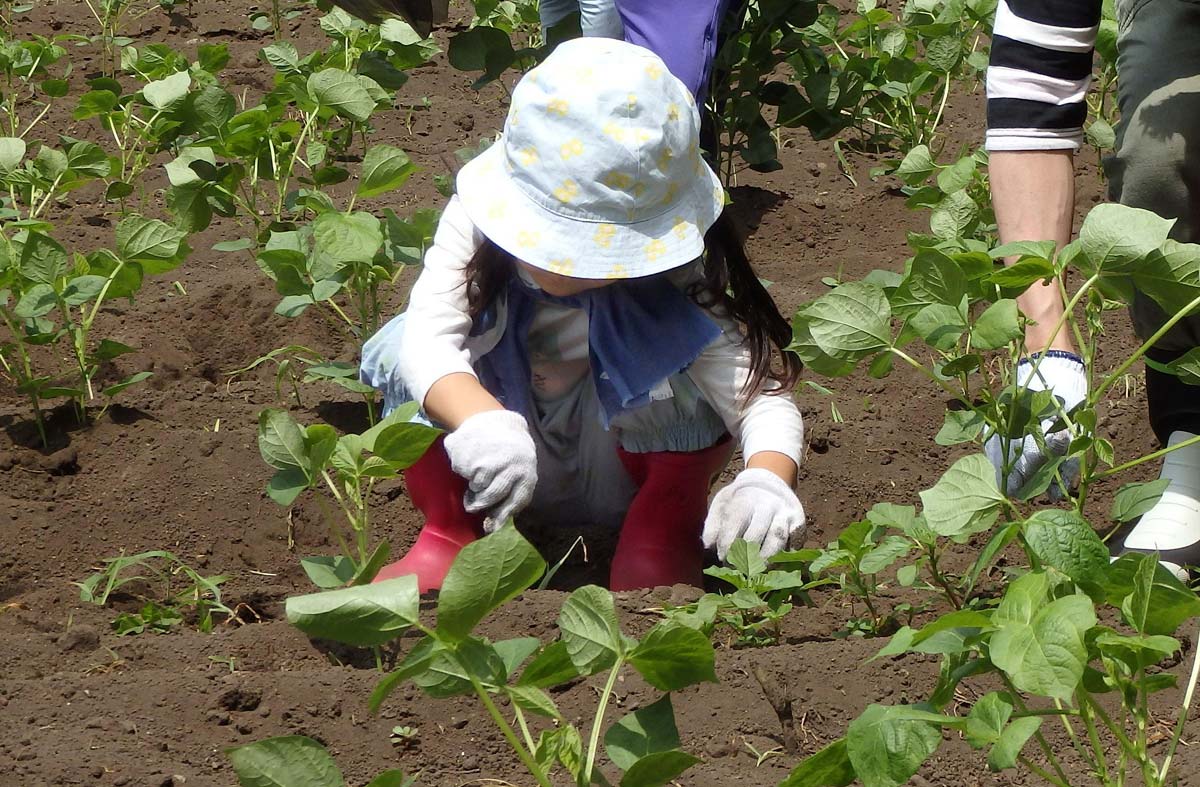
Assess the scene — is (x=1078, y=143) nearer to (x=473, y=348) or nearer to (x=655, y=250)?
(x=655, y=250)

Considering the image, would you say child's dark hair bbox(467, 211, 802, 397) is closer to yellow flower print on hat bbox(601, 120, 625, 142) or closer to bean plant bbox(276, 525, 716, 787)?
yellow flower print on hat bbox(601, 120, 625, 142)

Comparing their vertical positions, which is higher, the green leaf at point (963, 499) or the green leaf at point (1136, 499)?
the green leaf at point (963, 499)

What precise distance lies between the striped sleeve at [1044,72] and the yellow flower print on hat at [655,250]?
0.54m

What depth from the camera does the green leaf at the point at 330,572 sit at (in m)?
1.65

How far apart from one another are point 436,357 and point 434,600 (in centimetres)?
33

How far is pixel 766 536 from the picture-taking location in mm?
1837

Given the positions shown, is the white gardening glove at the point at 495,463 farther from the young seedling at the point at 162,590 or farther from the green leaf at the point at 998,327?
the green leaf at the point at 998,327

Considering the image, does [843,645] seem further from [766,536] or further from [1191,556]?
[1191,556]

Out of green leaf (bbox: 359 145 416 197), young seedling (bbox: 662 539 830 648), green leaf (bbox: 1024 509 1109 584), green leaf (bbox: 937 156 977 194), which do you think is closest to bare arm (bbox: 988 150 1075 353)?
green leaf (bbox: 937 156 977 194)

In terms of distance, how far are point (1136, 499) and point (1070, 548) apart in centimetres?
34

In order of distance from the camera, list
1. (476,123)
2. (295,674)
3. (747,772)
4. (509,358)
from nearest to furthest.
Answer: (747,772), (295,674), (509,358), (476,123)

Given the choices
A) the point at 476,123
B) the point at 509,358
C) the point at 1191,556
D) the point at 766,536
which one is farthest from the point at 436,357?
the point at 476,123

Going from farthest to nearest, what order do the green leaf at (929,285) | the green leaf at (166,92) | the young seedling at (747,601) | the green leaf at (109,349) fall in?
the green leaf at (166,92)
the green leaf at (109,349)
the young seedling at (747,601)
the green leaf at (929,285)

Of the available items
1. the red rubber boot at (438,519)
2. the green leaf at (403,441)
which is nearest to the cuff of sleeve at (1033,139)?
the red rubber boot at (438,519)
